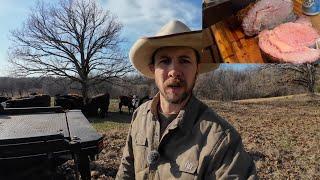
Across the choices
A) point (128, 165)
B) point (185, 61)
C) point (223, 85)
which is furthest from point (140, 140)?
point (223, 85)

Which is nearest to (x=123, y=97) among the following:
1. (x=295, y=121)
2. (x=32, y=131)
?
(x=295, y=121)

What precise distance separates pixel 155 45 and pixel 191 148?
52 cm

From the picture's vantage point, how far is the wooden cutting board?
361cm

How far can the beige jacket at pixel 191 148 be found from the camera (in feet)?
5.49

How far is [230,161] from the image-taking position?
166 centimetres

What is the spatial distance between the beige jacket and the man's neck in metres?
0.04

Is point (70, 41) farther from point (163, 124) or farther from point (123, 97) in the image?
point (163, 124)

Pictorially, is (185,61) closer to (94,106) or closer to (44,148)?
(44,148)

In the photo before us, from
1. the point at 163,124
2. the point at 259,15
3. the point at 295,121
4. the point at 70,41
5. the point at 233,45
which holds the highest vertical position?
the point at 70,41

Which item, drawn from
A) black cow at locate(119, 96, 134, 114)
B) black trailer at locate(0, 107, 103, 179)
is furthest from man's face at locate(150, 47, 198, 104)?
black cow at locate(119, 96, 134, 114)

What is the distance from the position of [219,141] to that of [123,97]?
1804cm

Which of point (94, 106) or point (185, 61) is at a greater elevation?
point (185, 61)

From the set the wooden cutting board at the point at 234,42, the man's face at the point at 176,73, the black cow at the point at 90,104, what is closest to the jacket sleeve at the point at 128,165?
the man's face at the point at 176,73

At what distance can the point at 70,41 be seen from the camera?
2839 cm
